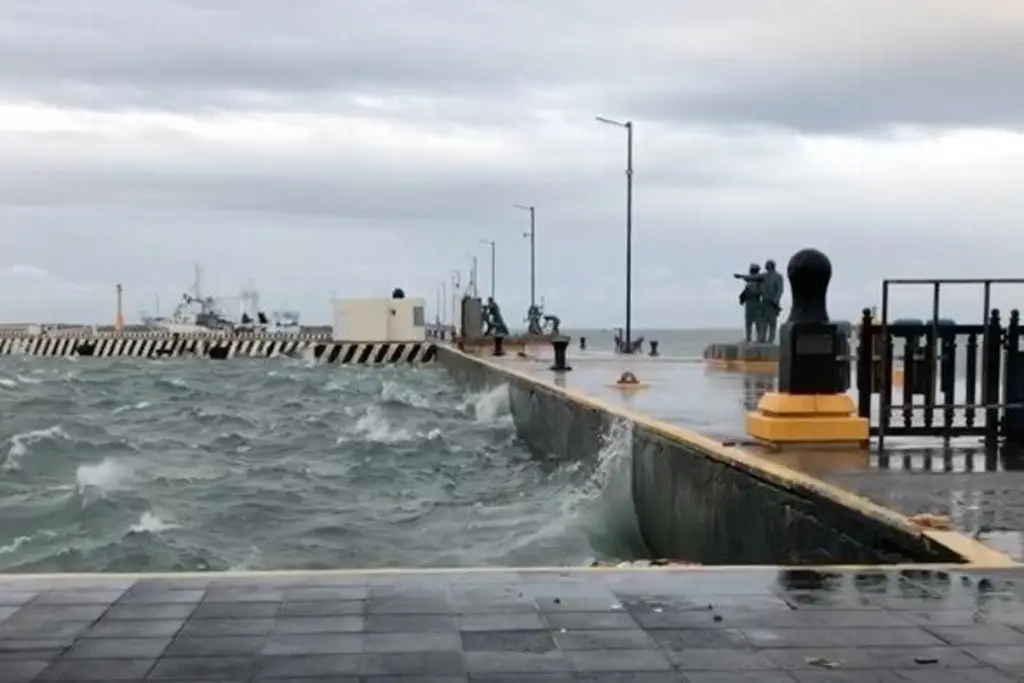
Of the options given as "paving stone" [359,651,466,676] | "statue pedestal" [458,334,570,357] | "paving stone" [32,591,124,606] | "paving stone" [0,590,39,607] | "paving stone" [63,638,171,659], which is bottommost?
"statue pedestal" [458,334,570,357]

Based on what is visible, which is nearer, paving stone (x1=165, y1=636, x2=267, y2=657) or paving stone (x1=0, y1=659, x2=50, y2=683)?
paving stone (x1=0, y1=659, x2=50, y2=683)

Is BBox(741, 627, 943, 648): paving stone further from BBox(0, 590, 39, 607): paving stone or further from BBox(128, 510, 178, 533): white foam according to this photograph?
BBox(128, 510, 178, 533): white foam

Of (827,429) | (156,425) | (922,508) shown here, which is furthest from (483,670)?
(156,425)

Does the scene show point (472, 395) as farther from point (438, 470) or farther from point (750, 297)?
point (438, 470)

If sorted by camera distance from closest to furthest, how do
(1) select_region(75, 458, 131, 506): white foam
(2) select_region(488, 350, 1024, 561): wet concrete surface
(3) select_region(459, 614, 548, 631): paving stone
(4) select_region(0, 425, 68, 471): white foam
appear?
(3) select_region(459, 614, 548, 631): paving stone
(2) select_region(488, 350, 1024, 561): wet concrete surface
(1) select_region(75, 458, 131, 506): white foam
(4) select_region(0, 425, 68, 471): white foam

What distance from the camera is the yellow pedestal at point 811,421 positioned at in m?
11.2

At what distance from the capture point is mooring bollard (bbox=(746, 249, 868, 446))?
441 inches

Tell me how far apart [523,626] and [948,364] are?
7889 millimetres

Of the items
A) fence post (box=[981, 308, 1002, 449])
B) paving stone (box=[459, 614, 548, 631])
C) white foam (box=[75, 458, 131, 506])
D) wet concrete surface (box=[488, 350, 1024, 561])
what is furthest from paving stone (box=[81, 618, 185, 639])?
white foam (box=[75, 458, 131, 506])

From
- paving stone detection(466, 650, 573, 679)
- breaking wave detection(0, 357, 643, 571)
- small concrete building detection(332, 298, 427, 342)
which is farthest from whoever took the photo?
small concrete building detection(332, 298, 427, 342)

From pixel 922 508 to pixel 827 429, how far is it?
3.32 m

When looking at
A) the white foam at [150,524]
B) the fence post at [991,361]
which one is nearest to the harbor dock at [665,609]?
the fence post at [991,361]

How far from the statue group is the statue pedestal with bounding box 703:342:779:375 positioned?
41 centimetres

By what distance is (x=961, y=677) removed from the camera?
4637mm
